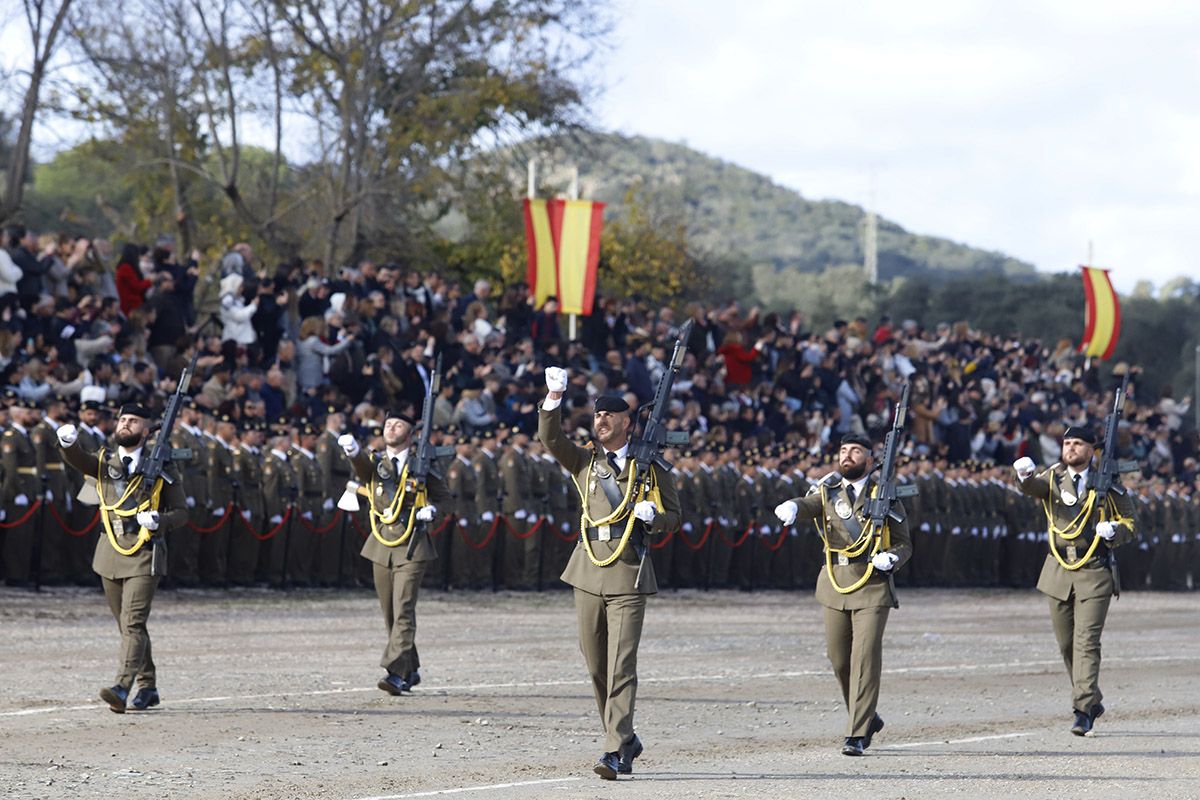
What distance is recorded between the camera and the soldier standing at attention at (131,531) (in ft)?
39.1

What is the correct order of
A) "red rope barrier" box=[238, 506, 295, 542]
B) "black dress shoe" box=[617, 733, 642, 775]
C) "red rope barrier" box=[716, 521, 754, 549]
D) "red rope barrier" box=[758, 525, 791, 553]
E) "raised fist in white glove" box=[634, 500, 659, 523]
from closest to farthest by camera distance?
1. "black dress shoe" box=[617, 733, 642, 775]
2. "raised fist in white glove" box=[634, 500, 659, 523]
3. "red rope barrier" box=[238, 506, 295, 542]
4. "red rope barrier" box=[716, 521, 754, 549]
5. "red rope barrier" box=[758, 525, 791, 553]

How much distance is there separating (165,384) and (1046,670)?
31.2 feet

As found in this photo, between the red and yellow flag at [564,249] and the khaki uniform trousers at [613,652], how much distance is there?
1892 cm

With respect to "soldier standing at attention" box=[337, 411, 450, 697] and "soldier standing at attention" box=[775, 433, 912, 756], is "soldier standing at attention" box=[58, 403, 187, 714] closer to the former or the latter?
"soldier standing at attention" box=[337, 411, 450, 697]

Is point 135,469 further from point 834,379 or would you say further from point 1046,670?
point 834,379

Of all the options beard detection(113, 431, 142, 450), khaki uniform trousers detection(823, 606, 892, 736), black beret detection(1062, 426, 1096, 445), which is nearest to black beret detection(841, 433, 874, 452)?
khaki uniform trousers detection(823, 606, 892, 736)

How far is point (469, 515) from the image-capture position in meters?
22.6

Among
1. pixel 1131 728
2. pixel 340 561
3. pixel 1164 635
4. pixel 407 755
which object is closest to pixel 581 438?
pixel 340 561

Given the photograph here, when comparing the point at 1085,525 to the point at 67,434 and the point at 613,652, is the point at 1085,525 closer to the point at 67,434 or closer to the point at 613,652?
the point at 613,652


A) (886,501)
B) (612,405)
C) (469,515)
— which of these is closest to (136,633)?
(612,405)

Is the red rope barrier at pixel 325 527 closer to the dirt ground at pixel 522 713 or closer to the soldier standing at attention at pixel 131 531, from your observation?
the dirt ground at pixel 522 713

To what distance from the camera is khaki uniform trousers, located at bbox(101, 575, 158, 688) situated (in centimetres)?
1188

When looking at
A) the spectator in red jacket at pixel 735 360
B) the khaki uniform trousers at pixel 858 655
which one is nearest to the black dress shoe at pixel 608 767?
the khaki uniform trousers at pixel 858 655

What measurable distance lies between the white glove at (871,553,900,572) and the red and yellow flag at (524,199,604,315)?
1823cm
